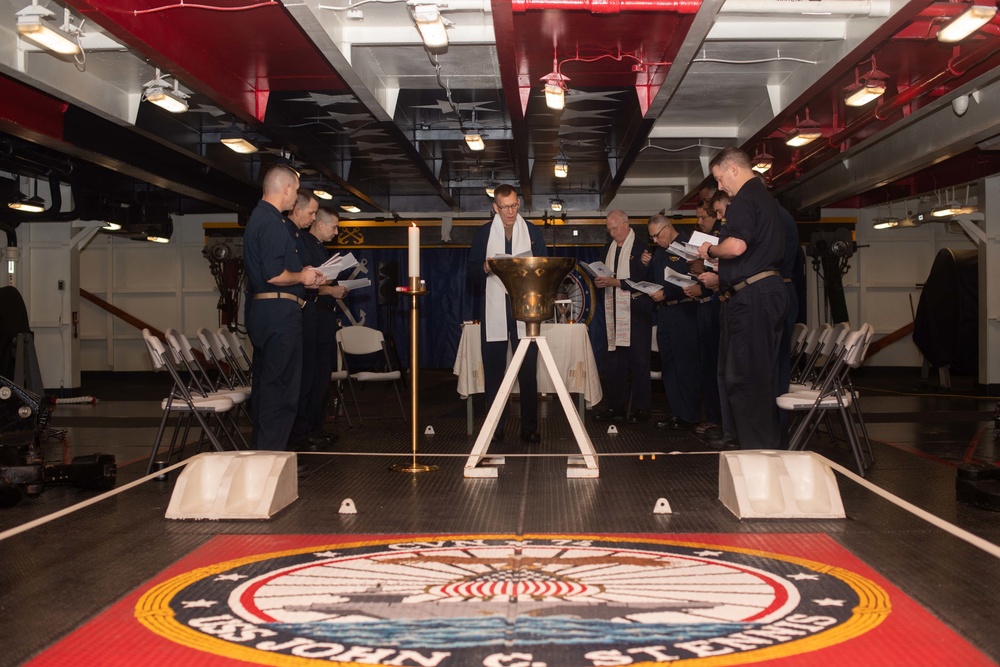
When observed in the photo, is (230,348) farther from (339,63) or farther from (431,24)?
(431,24)

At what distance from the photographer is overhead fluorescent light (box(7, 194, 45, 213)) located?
10211 millimetres

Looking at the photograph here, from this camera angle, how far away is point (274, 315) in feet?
15.5

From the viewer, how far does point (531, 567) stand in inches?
115

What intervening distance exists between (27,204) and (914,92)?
30.3 ft

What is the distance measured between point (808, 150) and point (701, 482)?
6.18m

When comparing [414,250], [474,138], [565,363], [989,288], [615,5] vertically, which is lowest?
[565,363]

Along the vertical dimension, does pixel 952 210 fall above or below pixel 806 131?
below

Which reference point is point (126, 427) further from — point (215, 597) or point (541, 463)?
point (215, 597)

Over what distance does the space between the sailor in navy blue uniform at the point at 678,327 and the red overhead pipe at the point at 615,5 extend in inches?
71.4

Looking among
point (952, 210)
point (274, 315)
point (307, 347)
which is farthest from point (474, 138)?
point (952, 210)

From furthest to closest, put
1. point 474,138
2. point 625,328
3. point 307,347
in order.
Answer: point 474,138, point 625,328, point 307,347

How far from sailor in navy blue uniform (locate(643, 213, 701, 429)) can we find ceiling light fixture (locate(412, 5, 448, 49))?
2209 millimetres

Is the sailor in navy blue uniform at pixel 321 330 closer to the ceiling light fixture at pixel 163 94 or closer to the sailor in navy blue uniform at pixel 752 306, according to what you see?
the ceiling light fixture at pixel 163 94

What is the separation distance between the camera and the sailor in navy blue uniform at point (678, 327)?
6.88 m
